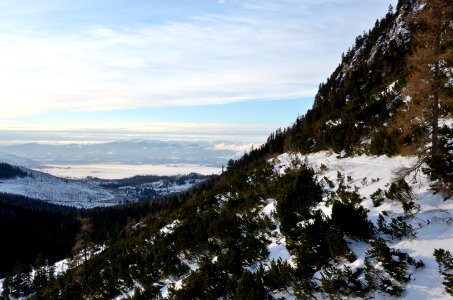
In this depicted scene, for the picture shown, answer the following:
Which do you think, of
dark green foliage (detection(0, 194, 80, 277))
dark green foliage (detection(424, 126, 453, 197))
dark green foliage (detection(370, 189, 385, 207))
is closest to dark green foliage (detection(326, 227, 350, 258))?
dark green foliage (detection(370, 189, 385, 207))

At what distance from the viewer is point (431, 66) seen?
1540 centimetres

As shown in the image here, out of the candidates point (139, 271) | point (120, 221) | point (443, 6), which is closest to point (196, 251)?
point (139, 271)

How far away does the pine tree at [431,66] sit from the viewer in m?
14.9

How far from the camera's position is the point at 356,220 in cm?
1356

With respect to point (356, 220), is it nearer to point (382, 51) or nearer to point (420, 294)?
point (420, 294)

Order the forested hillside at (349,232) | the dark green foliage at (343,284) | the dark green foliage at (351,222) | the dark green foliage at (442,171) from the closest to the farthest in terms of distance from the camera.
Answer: the dark green foliage at (343,284) → the forested hillside at (349,232) → the dark green foliage at (351,222) → the dark green foliage at (442,171)

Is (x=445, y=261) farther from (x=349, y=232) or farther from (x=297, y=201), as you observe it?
(x=297, y=201)

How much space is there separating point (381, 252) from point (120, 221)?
145 m

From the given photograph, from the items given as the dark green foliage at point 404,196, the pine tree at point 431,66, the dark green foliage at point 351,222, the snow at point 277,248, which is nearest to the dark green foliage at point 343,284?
the dark green foliage at point 351,222

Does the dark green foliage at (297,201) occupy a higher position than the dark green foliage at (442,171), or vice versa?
the dark green foliage at (442,171)

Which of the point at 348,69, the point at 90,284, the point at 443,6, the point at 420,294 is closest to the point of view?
the point at 420,294

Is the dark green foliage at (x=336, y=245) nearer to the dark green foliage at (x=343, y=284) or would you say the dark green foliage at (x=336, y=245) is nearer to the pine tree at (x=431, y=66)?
the dark green foliage at (x=343, y=284)

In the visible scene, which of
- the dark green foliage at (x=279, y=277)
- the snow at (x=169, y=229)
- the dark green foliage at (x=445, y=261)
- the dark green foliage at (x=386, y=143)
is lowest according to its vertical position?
the snow at (x=169, y=229)

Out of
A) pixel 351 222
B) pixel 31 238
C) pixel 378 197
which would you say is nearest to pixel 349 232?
pixel 351 222
